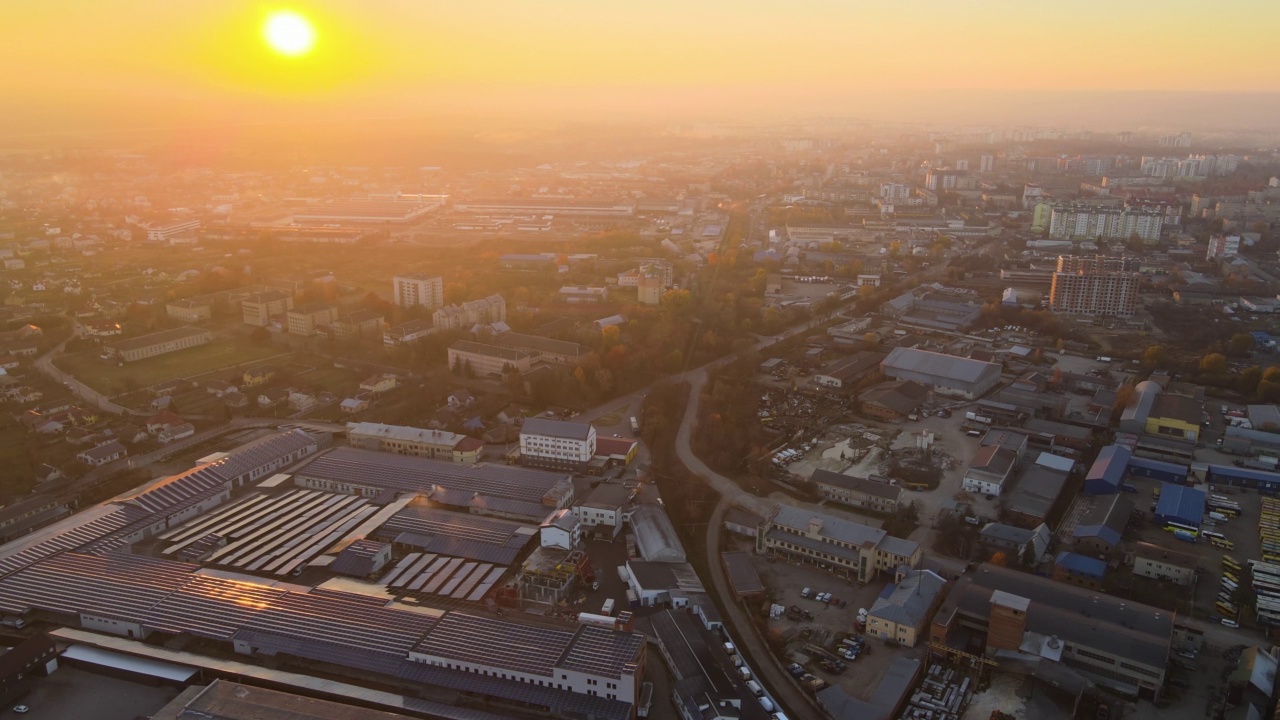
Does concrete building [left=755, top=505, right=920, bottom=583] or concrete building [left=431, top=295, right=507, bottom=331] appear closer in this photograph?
concrete building [left=755, top=505, right=920, bottom=583]

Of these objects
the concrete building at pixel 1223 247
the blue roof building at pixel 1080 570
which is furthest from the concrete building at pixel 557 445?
the concrete building at pixel 1223 247

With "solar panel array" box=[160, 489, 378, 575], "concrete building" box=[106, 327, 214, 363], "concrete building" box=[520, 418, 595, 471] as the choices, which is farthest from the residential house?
"concrete building" box=[520, 418, 595, 471]

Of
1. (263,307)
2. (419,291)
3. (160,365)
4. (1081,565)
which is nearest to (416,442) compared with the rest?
(160,365)

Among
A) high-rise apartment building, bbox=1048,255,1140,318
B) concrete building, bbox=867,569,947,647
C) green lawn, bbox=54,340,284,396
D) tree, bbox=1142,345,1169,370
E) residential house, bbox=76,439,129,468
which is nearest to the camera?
concrete building, bbox=867,569,947,647

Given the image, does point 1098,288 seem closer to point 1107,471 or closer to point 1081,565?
point 1107,471

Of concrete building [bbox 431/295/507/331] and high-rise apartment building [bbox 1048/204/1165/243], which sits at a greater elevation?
high-rise apartment building [bbox 1048/204/1165/243]

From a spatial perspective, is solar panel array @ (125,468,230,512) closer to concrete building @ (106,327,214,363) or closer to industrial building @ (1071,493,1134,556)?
concrete building @ (106,327,214,363)

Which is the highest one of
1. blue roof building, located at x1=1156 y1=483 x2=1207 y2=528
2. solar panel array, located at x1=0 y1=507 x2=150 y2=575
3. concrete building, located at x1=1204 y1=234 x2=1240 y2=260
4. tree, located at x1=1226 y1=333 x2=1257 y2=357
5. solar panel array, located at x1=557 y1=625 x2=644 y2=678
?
concrete building, located at x1=1204 y1=234 x2=1240 y2=260
